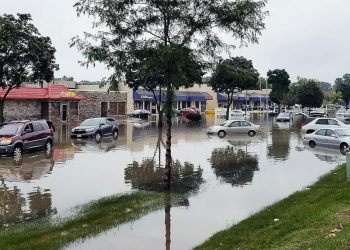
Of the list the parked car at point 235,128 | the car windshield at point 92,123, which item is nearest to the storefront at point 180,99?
the parked car at point 235,128

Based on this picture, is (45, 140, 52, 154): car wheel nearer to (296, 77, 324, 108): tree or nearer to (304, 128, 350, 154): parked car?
(304, 128, 350, 154): parked car

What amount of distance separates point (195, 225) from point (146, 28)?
6815mm

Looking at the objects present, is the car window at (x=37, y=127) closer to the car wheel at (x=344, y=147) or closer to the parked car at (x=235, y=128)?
the parked car at (x=235, y=128)

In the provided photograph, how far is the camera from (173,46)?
45.7ft

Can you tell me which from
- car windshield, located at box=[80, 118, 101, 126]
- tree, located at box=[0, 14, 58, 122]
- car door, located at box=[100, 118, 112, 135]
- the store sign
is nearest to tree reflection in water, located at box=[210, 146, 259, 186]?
car door, located at box=[100, 118, 112, 135]

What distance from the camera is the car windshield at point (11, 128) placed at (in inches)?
888

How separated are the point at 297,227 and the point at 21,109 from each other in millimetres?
45659

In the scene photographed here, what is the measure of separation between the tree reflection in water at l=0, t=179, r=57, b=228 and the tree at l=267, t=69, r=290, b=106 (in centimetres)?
8307

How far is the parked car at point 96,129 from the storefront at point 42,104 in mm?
17147

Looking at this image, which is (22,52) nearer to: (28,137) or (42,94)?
(28,137)

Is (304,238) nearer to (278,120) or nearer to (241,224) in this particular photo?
(241,224)

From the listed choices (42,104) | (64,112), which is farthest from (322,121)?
(42,104)

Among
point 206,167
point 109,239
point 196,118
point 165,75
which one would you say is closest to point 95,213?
point 109,239

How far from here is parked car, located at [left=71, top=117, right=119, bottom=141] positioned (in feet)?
111
